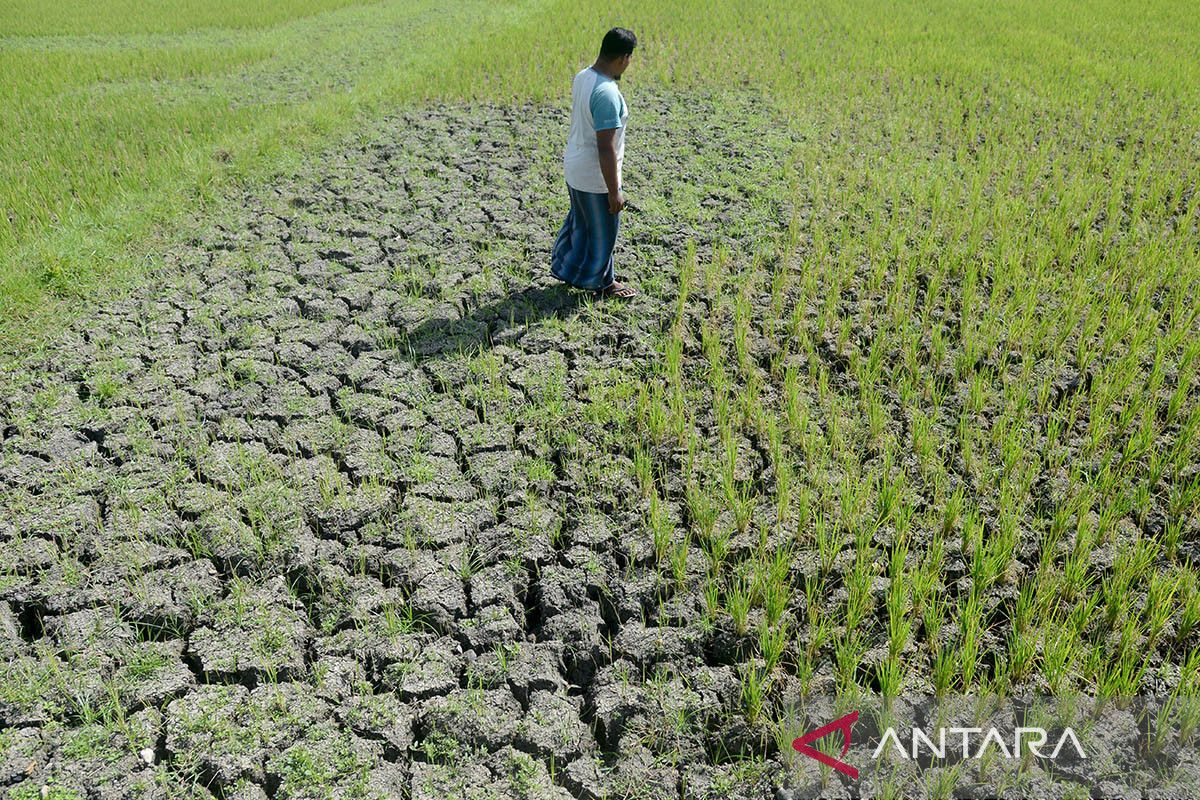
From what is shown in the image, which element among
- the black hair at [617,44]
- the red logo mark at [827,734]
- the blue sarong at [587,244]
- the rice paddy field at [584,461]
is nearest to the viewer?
the red logo mark at [827,734]

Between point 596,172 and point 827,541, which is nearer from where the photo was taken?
point 827,541

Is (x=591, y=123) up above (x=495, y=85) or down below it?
below

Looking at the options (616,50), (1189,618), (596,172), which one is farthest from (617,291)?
(1189,618)

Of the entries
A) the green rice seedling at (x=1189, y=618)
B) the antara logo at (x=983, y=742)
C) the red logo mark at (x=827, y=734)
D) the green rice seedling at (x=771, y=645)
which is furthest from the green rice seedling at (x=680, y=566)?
the green rice seedling at (x=1189, y=618)

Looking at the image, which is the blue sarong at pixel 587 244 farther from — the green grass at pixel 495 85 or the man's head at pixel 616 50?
the green grass at pixel 495 85

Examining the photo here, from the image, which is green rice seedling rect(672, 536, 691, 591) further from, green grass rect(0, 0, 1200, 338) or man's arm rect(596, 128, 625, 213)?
green grass rect(0, 0, 1200, 338)

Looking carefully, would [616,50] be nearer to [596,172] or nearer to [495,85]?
[596,172]

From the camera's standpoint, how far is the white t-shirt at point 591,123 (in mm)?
3736

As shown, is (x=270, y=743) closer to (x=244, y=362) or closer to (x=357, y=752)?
(x=357, y=752)

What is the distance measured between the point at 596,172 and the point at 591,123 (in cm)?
23

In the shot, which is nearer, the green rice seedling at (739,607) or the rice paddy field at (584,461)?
the rice paddy field at (584,461)

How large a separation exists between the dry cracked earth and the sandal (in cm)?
13

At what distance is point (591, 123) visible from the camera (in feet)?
12.8

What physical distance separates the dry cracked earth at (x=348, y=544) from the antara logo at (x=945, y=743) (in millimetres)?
158
